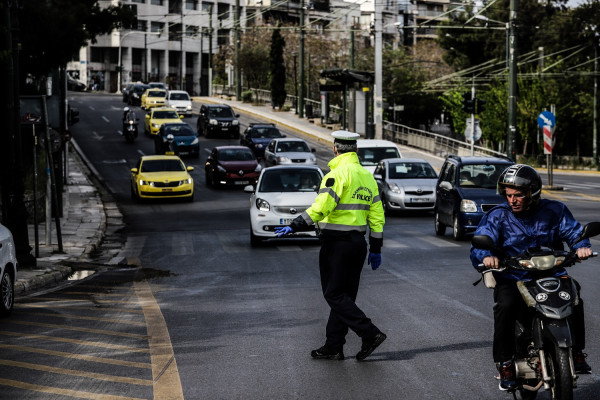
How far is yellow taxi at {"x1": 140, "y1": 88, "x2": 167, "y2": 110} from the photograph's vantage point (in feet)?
240

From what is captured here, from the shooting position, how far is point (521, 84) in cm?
6994

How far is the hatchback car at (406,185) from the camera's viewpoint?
26.7m

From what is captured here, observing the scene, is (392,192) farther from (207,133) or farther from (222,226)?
(207,133)

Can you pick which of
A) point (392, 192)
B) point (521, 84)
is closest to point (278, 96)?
point (521, 84)

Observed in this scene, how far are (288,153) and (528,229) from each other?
111 feet

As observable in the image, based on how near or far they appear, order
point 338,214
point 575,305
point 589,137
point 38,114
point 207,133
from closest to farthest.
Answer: point 575,305, point 338,214, point 38,114, point 207,133, point 589,137

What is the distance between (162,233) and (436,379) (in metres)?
16.7

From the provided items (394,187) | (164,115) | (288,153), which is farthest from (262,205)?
(164,115)

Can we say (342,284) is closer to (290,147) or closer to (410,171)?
(410,171)

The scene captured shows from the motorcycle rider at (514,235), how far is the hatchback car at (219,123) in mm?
51956

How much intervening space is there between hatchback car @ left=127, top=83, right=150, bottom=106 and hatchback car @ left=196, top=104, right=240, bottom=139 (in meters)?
21.8

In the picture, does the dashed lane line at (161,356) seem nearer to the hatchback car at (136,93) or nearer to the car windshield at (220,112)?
the car windshield at (220,112)

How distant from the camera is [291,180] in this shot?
842 inches

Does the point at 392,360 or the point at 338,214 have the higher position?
the point at 338,214
